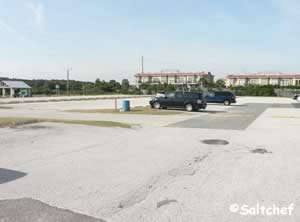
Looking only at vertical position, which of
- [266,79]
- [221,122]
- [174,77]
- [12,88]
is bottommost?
[221,122]

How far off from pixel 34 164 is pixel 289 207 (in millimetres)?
5187

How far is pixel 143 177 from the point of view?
621 centimetres

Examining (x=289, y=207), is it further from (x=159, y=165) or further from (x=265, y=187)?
(x=159, y=165)

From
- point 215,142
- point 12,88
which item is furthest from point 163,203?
point 12,88

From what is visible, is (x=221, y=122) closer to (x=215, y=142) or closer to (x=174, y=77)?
(x=215, y=142)

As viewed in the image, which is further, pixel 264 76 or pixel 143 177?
pixel 264 76

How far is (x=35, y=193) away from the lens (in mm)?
5141

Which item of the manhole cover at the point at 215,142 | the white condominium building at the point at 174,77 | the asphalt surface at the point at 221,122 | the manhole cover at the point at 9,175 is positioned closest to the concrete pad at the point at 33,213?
the manhole cover at the point at 9,175

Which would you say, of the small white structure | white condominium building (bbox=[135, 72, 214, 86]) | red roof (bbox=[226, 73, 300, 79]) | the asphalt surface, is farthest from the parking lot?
red roof (bbox=[226, 73, 300, 79])

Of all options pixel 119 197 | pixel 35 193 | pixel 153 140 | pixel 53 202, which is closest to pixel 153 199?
pixel 119 197

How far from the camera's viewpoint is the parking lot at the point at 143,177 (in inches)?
176

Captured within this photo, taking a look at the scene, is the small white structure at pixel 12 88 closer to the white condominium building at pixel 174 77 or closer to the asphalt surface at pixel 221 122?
the asphalt surface at pixel 221 122

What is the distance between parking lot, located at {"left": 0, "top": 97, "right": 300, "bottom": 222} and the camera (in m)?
4.46

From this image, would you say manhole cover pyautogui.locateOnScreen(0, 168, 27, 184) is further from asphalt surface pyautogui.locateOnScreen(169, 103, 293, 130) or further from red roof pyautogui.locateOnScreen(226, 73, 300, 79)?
red roof pyautogui.locateOnScreen(226, 73, 300, 79)
